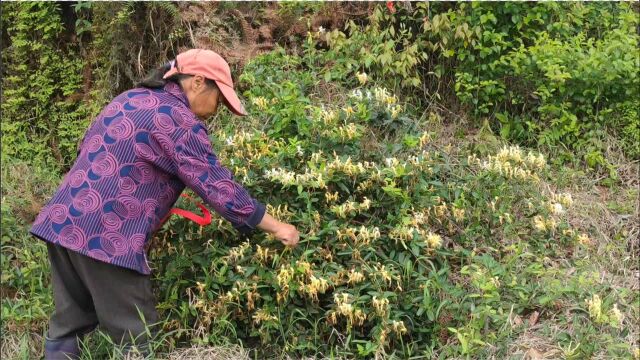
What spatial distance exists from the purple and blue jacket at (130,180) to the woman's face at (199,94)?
0.09 meters

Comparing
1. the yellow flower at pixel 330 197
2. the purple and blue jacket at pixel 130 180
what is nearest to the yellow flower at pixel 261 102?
the yellow flower at pixel 330 197

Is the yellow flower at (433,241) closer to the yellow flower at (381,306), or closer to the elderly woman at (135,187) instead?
the yellow flower at (381,306)

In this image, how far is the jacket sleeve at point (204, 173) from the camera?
3082 millimetres

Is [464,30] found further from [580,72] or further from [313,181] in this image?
[313,181]

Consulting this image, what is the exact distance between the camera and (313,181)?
12.0ft

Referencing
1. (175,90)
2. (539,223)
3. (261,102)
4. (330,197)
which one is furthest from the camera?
(261,102)

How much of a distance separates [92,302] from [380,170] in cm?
160

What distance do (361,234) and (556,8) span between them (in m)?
2.57

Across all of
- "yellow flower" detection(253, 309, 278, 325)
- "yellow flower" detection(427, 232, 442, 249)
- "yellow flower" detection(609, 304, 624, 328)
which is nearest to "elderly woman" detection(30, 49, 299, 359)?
"yellow flower" detection(253, 309, 278, 325)

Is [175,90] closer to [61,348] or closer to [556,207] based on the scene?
[61,348]

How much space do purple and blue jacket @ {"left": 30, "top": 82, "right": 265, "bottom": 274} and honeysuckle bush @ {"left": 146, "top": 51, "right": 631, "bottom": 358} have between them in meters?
0.49

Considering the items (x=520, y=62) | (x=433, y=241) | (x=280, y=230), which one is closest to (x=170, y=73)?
(x=280, y=230)

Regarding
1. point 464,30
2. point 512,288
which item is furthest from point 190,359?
point 464,30

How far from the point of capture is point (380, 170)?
3828 millimetres
